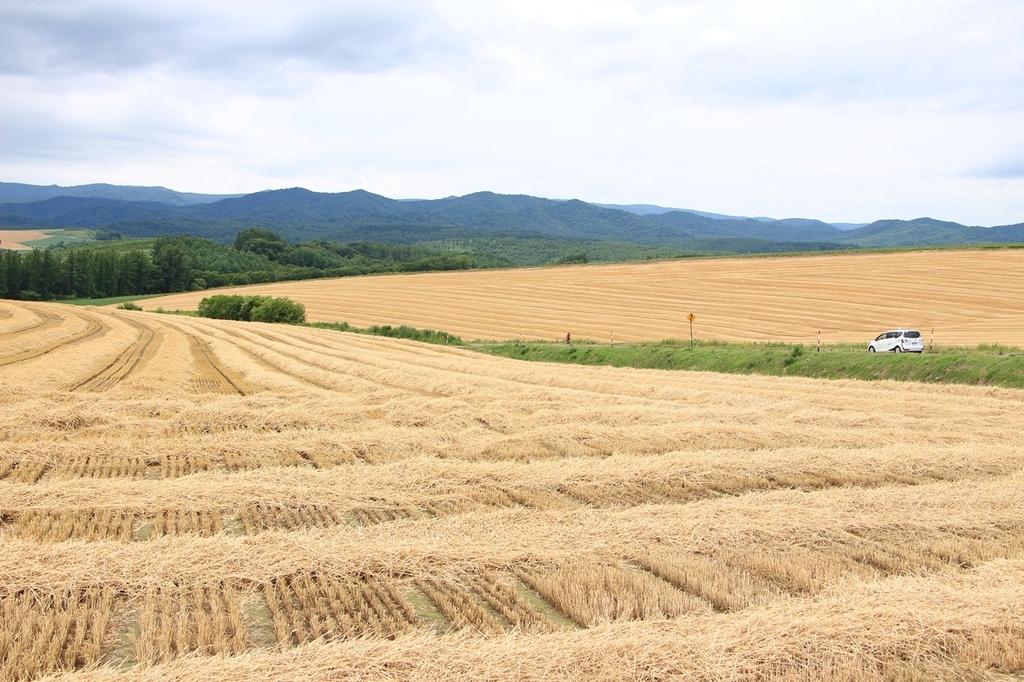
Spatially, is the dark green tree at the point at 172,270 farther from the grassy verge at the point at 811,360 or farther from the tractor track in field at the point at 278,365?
the grassy verge at the point at 811,360

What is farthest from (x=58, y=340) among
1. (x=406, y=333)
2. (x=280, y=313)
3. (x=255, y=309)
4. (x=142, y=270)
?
(x=142, y=270)

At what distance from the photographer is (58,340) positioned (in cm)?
3256

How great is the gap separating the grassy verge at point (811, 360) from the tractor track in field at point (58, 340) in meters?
20.9

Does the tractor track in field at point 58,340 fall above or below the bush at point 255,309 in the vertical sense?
above

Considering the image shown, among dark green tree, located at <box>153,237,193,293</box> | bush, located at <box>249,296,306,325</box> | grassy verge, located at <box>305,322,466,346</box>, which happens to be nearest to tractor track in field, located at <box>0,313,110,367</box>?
bush, located at <box>249,296,306,325</box>

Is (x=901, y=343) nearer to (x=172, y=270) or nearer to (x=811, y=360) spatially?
(x=811, y=360)

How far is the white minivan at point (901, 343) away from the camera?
3272 cm

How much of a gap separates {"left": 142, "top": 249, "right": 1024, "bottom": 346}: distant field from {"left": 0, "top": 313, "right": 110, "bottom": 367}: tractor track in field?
21.1m

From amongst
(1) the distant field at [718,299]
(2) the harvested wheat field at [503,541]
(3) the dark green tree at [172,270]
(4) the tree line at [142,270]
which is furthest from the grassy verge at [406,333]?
(3) the dark green tree at [172,270]

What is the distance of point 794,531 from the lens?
8477 millimetres

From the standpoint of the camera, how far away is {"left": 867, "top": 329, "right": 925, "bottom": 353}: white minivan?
32.7 m

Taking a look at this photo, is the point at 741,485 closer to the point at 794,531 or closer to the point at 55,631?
the point at 794,531

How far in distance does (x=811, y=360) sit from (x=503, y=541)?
24588 mm

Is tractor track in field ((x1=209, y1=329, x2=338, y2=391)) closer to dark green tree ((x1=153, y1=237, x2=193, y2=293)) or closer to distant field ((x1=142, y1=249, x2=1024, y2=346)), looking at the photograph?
distant field ((x1=142, y1=249, x2=1024, y2=346))
